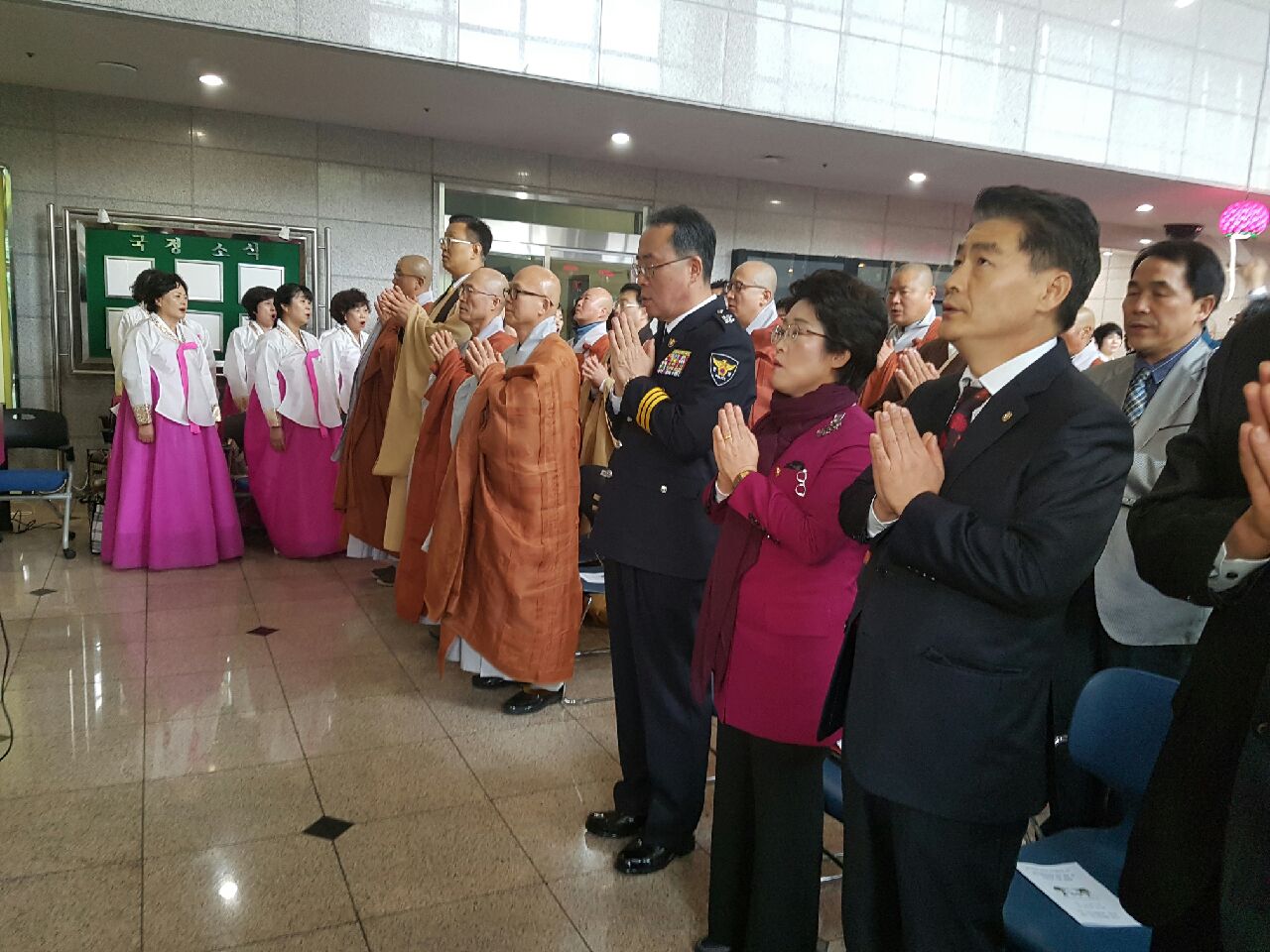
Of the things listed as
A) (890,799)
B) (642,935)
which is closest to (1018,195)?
(890,799)

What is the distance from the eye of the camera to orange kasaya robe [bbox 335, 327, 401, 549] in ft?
14.5

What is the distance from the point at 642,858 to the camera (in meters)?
2.22

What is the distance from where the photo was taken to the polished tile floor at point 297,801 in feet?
6.59

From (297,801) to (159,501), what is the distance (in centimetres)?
301

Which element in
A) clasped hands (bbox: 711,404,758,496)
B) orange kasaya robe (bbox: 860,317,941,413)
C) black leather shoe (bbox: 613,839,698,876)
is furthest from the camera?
orange kasaya robe (bbox: 860,317,941,413)

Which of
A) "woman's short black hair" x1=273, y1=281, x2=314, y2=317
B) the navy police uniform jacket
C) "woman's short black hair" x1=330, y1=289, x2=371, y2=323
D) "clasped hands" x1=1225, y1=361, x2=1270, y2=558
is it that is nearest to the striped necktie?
the navy police uniform jacket

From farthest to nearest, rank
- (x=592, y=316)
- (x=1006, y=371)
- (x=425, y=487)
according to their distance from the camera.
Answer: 1. (x=592, y=316)
2. (x=425, y=487)
3. (x=1006, y=371)

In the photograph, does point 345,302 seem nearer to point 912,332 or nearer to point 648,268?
point 912,332

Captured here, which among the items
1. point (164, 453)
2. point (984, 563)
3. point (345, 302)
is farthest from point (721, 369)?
point (345, 302)

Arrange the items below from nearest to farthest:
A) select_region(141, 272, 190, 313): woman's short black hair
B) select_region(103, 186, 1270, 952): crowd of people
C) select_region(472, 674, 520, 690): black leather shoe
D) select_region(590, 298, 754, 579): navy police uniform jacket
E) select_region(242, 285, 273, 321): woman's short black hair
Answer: select_region(103, 186, 1270, 952): crowd of people < select_region(590, 298, 754, 579): navy police uniform jacket < select_region(472, 674, 520, 690): black leather shoe < select_region(141, 272, 190, 313): woman's short black hair < select_region(242, 285, 273, 321): woman's short black hair

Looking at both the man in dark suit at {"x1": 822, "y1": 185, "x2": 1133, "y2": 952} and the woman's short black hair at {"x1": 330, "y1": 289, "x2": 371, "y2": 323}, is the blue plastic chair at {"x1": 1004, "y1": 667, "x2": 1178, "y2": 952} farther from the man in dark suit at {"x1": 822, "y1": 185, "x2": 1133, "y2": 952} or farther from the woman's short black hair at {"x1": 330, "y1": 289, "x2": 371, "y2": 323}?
the woman's short black hair at {"x1": 330, "y1": 289, "x2": 371, "y2": 323}

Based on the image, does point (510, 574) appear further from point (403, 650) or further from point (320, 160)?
point (320, 160)

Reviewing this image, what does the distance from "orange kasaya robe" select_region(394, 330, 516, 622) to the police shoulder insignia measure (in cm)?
166

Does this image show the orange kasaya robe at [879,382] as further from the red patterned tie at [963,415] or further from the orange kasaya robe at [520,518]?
the red patterned tie at [963,415]
